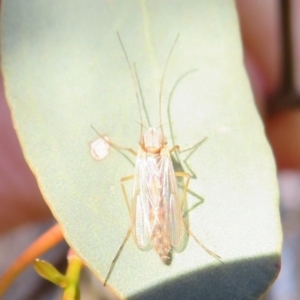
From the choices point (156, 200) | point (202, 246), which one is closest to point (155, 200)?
point (156, 200)

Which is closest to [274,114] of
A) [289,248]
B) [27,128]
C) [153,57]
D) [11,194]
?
[289,248]

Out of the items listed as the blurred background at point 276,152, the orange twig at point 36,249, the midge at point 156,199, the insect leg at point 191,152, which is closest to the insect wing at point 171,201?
the midge at point 156,199

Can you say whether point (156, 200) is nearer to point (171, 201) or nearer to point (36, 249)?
point (171, 201)

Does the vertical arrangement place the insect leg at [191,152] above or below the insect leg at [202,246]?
above

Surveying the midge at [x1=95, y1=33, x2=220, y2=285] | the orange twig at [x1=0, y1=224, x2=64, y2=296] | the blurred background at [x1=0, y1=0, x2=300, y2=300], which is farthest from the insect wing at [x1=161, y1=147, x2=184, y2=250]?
the blurred background at [x1=0, y1=0, x2=300, y2=300]

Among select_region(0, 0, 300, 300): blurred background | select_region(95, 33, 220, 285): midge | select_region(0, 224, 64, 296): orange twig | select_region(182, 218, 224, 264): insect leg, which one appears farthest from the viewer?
select_region(0, 0, 300, 300): blurred background

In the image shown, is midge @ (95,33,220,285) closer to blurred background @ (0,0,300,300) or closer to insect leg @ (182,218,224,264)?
insect leg @ (182,218,224,264)

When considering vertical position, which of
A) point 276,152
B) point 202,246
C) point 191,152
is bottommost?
point 276,152

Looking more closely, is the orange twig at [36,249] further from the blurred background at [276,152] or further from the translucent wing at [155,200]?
the blurred background at [276,152]
